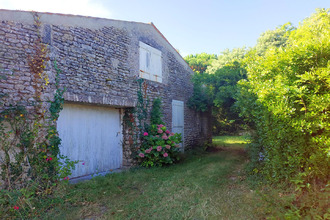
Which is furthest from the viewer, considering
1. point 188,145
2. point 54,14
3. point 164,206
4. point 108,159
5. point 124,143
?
point 188,145

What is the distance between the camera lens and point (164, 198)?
4.14 meters

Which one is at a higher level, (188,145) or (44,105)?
(44,105)

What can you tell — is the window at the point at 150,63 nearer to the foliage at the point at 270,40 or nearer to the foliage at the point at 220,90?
→ the foliage at the point at 220,90

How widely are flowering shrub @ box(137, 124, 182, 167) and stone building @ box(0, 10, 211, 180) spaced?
52 centimetres

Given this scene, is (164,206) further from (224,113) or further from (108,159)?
(224,113)

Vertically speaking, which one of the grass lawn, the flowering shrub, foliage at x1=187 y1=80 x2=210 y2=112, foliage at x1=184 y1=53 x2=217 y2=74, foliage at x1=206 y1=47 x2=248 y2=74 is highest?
foliage at x1=184 y1=53 x2=217 y2=74

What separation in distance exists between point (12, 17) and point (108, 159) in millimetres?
4061

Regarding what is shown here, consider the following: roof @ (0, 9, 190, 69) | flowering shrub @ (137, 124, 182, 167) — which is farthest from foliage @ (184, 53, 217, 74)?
roof @ (0, 9, 190, 69)

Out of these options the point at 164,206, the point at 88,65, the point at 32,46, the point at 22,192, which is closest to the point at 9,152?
the point at 22,192

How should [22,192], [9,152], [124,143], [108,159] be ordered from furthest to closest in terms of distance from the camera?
[124,143] → [108,159] → [9,152] → [22,192]

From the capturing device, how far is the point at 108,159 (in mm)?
6422

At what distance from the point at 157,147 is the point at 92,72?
112 inches

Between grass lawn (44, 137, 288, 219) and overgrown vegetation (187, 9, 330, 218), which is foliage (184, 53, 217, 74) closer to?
grass lawn (44, 137, 288, 219)

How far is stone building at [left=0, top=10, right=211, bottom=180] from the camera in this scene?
4.34 meters
